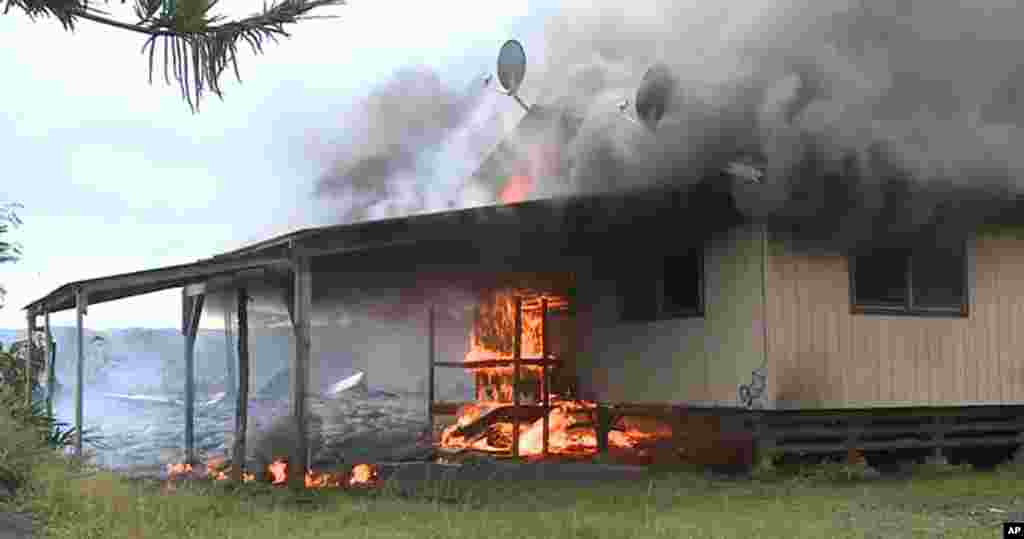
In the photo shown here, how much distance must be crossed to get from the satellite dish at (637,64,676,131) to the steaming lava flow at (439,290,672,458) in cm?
353

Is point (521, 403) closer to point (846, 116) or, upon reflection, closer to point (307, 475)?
point (307, 475)

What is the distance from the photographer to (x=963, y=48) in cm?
1177

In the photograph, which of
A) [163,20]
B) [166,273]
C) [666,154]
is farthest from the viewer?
[666,154]

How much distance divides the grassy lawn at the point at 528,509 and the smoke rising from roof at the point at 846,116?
110 inches

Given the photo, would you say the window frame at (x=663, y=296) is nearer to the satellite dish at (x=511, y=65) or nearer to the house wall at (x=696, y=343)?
the house wall at (x=696, y=343)

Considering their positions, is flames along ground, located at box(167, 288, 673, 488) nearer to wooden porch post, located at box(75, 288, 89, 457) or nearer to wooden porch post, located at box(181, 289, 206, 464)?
wooden porch post, located at box(181, 289, 206, 464)

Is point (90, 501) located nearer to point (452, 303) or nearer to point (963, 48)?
point (452, 303)

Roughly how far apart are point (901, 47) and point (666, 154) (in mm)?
2709

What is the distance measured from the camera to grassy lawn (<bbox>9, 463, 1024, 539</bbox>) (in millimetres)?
7285

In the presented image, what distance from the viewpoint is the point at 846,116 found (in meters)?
11.1

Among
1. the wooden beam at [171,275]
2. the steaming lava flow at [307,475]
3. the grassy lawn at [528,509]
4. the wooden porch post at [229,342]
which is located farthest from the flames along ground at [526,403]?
the grassy lawn at [528,509]

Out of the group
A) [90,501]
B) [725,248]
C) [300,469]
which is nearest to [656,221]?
[725,248]

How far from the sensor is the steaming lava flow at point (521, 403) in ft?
46.2

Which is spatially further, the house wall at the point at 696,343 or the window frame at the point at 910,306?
the window frame at the point at 910,306
